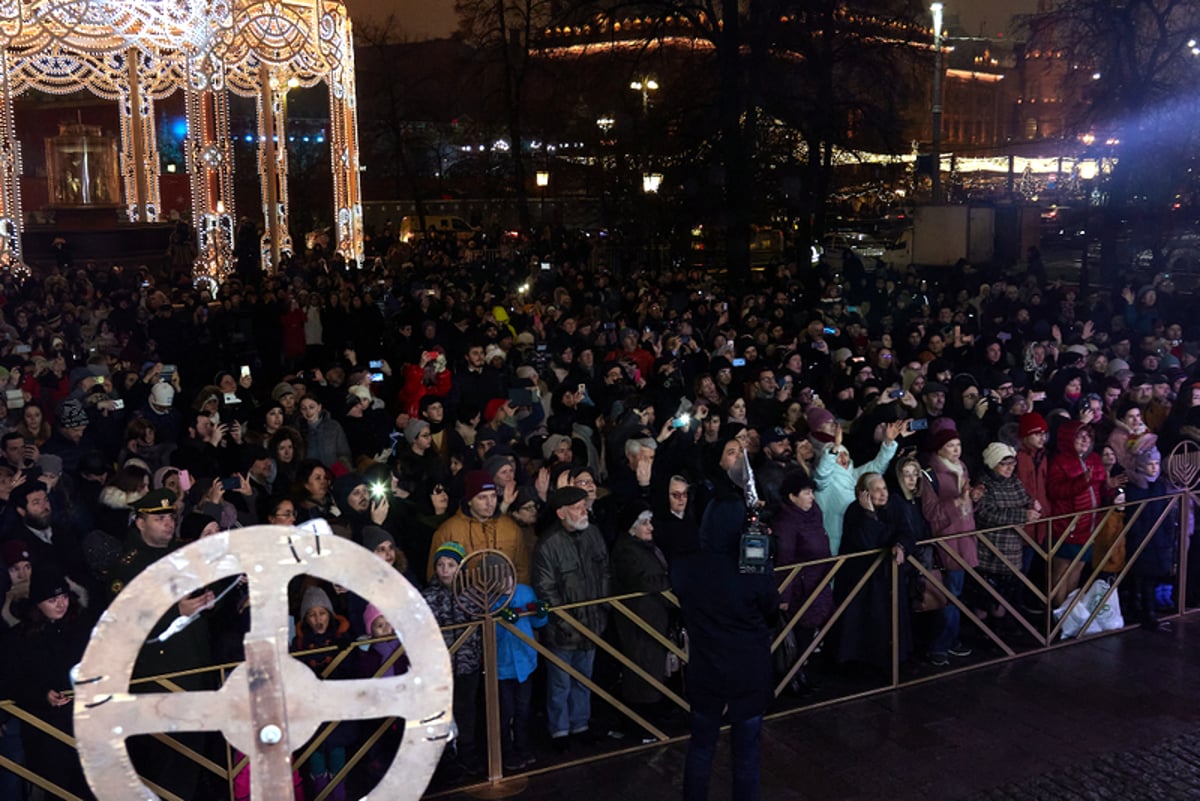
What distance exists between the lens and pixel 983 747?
7.01 meters

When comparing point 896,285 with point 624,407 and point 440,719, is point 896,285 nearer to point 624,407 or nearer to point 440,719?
point 624,407

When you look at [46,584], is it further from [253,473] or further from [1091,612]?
Result: [1091,612]

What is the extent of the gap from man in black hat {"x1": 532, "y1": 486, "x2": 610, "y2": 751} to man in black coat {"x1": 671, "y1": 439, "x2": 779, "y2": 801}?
132 centimetres

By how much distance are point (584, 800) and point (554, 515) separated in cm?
181

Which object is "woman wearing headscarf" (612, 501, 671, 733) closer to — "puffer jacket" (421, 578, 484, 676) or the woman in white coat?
"puffer jacket" (421, 578, 484, 676)

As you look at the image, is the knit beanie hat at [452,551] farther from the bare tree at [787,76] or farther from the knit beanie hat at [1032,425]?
the bare tree at [787,76]

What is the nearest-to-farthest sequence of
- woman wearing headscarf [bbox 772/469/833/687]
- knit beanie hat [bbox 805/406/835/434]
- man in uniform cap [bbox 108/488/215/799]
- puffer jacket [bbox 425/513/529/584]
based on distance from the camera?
man in uniform cap [bbox 108/488/215/799] → puffer jacket [bbox 425/513/529/584] → woman wearing headscarf [bbox 772/469/833/687] → knit beanie hat [bbox 805/406/835/434]

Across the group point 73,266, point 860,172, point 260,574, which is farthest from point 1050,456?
point 860,172

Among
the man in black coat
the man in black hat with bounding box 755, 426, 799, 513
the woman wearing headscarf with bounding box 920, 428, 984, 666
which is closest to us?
the man in black coat

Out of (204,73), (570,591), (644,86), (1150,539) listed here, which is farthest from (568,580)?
(644,86)

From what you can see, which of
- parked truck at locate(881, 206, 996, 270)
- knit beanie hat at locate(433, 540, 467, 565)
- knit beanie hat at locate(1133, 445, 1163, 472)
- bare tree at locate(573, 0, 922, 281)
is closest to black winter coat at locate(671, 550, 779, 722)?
knit beanie hat at locate(433, 540, 467, 565)

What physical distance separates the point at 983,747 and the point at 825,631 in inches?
43.3

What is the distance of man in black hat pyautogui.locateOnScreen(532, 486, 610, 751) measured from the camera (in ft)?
23.1

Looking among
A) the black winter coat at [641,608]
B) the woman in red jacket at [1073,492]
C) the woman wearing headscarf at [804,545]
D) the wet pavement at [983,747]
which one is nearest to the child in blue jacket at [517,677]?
the wet pavement at [983,747]
